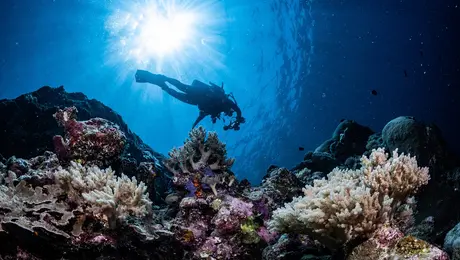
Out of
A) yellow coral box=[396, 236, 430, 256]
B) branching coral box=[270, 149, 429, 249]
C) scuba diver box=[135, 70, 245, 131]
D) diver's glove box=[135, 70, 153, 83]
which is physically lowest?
yellow coral box=[396, 236, 430, 256]

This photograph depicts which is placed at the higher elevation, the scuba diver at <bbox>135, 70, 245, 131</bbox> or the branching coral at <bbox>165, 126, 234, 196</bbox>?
the scuba diver at <bbox>135, 70, 245, 131</bbox>

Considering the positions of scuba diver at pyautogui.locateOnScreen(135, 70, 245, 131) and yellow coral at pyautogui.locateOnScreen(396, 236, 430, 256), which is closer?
yellow coral at pyautogui.locateOnScreen(396, 236, 430, 256)

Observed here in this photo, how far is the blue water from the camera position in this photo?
88.4 feet

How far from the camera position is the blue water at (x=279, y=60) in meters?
27.0

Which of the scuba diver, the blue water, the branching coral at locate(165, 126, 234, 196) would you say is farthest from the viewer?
the blue water

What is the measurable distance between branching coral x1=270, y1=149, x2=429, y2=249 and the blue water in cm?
1919

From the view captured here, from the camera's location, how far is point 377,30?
38750mm

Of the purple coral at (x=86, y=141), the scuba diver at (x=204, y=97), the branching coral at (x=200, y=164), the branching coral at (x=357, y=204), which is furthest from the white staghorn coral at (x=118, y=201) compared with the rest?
the scuba diver at (x=204, y=97)

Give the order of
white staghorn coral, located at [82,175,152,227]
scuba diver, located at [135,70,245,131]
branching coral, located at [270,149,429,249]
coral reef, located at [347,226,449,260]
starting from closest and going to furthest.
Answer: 1. coral reef, located at [347,226,449,260]
2. branching coral, located at [270,149,429,249]
3. white staghorn coral, located at [82,175,152,227]
4. scuba diver, located at [135,70,245,131]

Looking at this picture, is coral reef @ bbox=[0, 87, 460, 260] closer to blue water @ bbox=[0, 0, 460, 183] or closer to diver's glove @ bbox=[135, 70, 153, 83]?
diver's glove @ bbox=[135, 70, 153, 83]

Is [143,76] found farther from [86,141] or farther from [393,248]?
[393,248]

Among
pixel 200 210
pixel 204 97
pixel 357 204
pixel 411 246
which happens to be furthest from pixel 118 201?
pixel 204 97

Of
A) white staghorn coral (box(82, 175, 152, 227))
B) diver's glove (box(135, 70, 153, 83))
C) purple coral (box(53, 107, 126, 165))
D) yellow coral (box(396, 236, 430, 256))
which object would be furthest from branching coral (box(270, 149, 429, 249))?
diver's glove (box(135, 70, 153, 83))

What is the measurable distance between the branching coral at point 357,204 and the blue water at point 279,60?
756 inches
